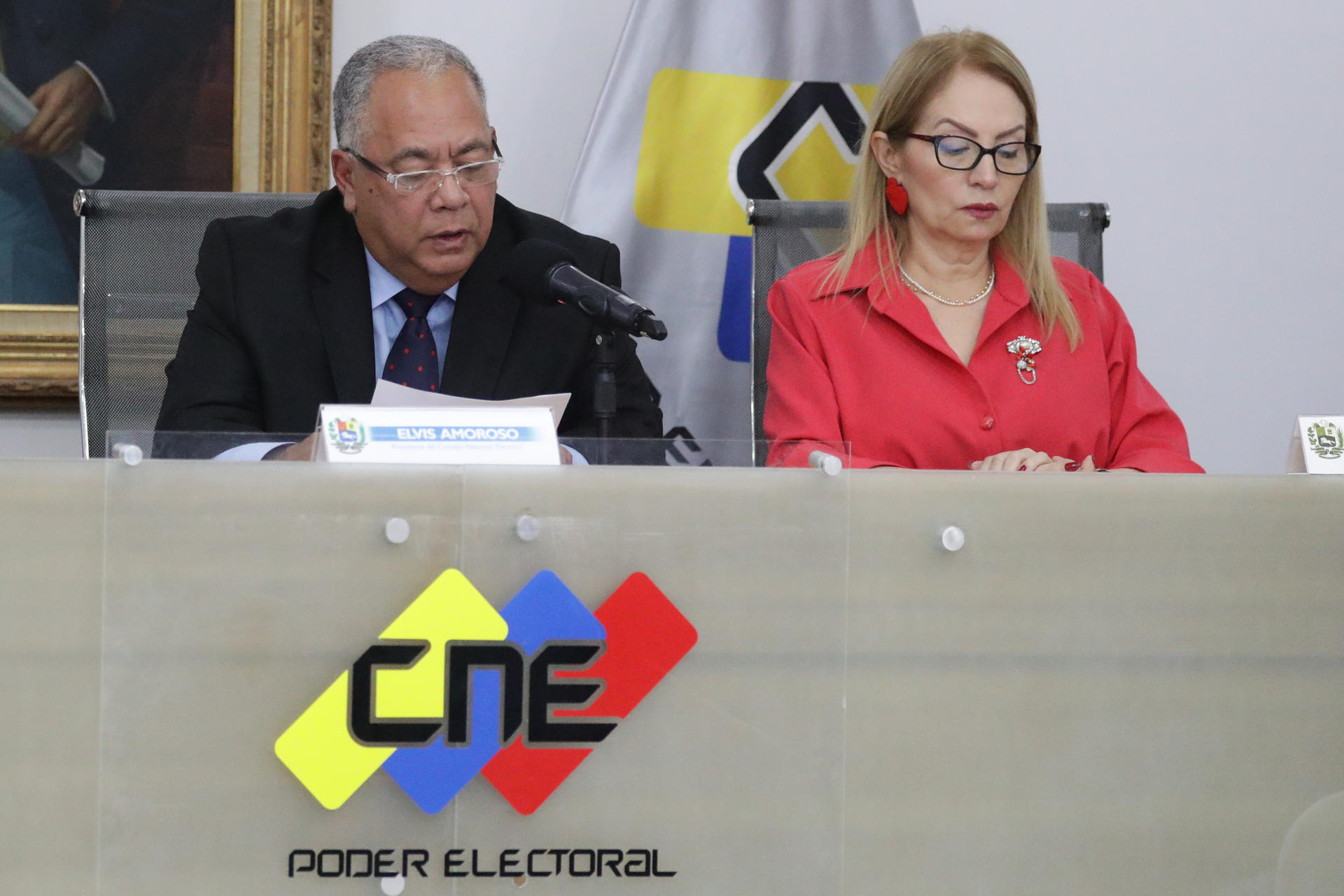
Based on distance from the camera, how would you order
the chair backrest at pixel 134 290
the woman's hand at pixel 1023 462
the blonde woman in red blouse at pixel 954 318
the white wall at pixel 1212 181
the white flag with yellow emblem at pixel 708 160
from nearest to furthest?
the woman's hand at pixel 1023 462 → the blonde woman in red blouse at pixel 954 318 → the chair backrest at pixel 134 290 → the white flag with yellow emblem at pixel 708 160 → the white wall at pixel 1212 181

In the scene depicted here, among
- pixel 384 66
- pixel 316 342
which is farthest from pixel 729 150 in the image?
pixel 316 342

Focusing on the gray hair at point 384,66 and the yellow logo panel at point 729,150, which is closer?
the gray hair at point 384,66

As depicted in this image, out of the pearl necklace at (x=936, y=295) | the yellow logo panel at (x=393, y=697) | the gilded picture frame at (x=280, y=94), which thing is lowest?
the yellow logo panel at (x=393, y=697)

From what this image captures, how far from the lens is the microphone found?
1.23 meters

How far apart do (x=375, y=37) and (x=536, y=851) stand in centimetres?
192

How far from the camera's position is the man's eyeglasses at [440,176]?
1.64 m

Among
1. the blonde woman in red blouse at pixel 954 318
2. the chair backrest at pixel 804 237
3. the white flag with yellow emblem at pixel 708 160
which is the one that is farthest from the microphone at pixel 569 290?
the white flag with yellow emblem at pixel 708 160

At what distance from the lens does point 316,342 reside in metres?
1.66

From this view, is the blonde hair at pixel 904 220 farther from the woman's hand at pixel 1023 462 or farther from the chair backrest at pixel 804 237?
the woman's hand at pixel 1023 462

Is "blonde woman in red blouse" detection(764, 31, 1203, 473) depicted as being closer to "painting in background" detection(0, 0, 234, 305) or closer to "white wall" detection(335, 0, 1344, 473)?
"white wall" detection(335, 0, 1344, 473)

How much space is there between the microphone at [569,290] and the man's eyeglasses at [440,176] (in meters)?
0.30

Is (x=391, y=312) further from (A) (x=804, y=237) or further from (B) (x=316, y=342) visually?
(A) (x=804, y=237)

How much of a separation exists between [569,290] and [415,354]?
466 mm

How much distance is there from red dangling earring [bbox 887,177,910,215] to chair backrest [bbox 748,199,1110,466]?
0.23 m
